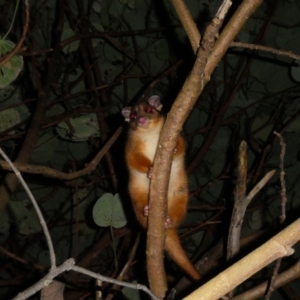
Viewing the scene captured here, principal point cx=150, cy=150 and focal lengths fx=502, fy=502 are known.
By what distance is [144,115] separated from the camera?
282 centimetres

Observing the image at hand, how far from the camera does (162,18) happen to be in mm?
4195

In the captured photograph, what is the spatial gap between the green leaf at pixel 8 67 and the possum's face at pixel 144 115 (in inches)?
31.9

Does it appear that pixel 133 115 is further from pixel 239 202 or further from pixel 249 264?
pixel 249 264

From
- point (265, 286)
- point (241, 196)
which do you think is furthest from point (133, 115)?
point (265, 286)

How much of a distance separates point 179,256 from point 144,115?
0.80 meters

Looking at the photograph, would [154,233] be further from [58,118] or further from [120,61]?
[120,61]

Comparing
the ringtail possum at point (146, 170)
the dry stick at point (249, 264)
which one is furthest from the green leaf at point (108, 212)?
the dry stick at point (249, 264)

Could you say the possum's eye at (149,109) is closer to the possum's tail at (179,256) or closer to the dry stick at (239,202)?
the possum's tail at (179,256)

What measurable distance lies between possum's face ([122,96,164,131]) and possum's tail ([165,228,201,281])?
0.59m

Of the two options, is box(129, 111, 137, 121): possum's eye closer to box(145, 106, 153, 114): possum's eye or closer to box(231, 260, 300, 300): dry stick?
box(145, 106, 153, 114): possum's eye

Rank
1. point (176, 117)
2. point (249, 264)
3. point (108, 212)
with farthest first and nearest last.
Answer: point (108, 212), point (176, 117), point (249, 264)

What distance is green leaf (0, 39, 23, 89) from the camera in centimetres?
213

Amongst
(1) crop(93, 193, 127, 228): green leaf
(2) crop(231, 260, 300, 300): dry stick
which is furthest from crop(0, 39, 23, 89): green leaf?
(2) crop(231, 260, 300, 300): dry stick

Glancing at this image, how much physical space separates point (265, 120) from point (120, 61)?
1348mm
